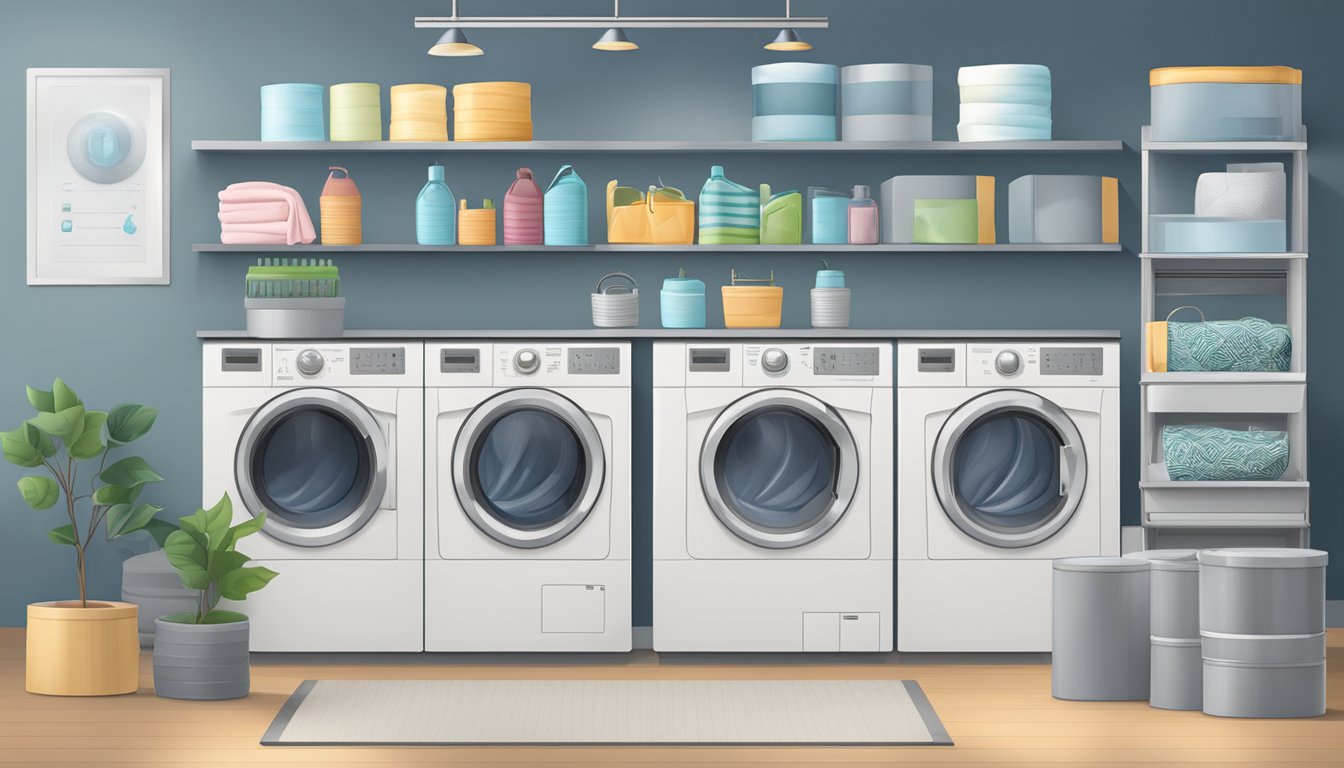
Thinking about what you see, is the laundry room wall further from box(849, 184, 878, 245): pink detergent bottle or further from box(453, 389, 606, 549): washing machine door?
box(453, 389, 606, 549): washing machine door

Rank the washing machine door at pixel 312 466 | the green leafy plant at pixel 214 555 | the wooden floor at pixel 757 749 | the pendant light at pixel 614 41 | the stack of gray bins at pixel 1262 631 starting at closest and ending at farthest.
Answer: the wooden floor at pixel 757 749, the stack of gray bins at pixel 1262 631, the green leafy plant at pixel 214 555, the washing machine door at pixel 312 466, the pendant light at pixel 614 41

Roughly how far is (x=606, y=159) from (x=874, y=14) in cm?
110

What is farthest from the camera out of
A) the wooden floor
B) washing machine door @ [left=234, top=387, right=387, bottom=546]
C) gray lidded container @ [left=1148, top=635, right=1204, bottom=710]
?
washing machine door @ [left=234, top=387, right=387, bottom=546]

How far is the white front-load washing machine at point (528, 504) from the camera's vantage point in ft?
17.0

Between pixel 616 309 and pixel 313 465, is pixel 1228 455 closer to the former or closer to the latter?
pixel 616 309

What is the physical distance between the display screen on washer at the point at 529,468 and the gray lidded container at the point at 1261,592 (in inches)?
77.9

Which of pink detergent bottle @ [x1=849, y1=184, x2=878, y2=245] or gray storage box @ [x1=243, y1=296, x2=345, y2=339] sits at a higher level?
pink detergent bottle @ [x1=849, y1=184, x2=878, y2=245]

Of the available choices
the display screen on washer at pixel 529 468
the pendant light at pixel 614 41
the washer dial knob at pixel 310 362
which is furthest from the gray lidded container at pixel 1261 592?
the washer dial knob at pixel 310 362

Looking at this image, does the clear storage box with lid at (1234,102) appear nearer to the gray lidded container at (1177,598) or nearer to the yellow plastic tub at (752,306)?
the yellow plastic tub at (752,306)

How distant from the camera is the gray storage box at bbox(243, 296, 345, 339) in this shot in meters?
5.23

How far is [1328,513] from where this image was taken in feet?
19.5

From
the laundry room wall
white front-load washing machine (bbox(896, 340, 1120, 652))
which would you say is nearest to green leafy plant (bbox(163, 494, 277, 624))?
the laundry room wall

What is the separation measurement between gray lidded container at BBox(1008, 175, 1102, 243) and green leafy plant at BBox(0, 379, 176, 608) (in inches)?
122

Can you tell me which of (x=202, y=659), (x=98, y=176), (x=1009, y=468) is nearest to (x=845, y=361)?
(x=1009, y=468)
